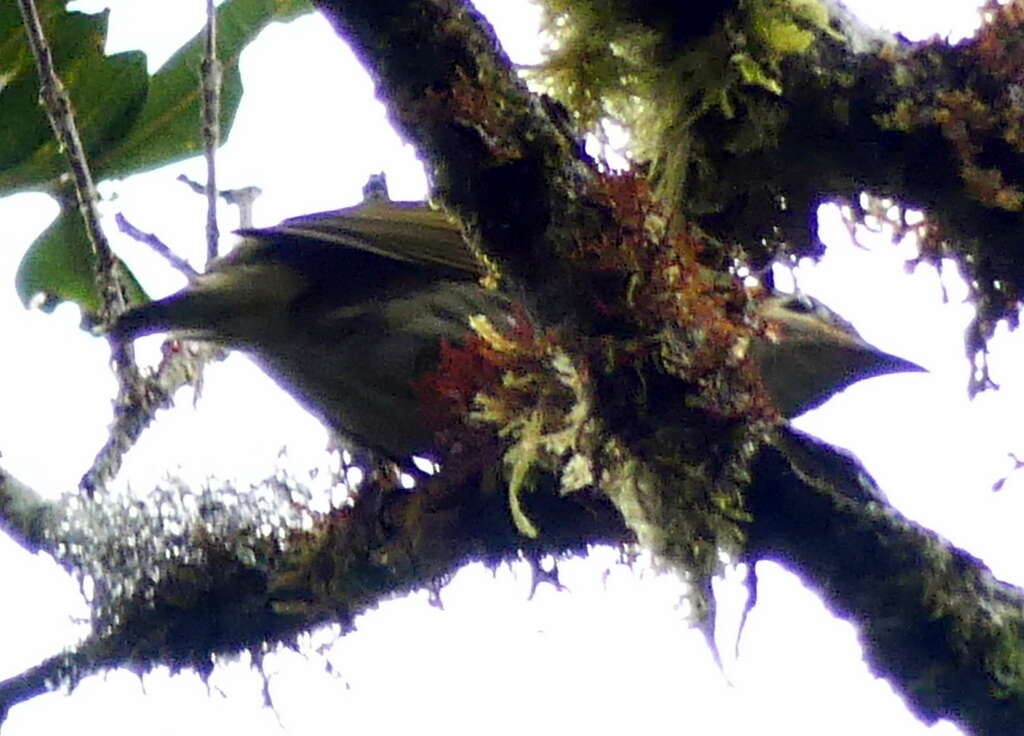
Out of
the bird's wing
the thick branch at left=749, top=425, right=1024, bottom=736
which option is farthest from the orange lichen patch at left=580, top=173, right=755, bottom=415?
the bird's wing

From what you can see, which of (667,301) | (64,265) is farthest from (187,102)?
(667,301)

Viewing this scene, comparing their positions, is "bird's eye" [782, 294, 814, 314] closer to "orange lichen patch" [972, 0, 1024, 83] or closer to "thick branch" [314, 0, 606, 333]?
"orange lichen patch" [972, 0, 1024, 83]

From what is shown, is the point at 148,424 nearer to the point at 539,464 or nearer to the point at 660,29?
the point at 539,464

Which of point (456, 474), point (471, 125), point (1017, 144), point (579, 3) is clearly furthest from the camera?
point (456, 474)

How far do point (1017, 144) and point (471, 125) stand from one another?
1.81ft

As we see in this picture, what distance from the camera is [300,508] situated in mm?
1823

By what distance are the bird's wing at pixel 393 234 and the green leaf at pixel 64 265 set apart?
15.4 inches

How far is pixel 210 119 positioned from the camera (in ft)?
6.86

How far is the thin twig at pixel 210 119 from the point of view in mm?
2086

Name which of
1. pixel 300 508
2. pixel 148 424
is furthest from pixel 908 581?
pixel 148 424

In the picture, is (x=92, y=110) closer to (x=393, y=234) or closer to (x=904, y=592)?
(x=393, y=234)

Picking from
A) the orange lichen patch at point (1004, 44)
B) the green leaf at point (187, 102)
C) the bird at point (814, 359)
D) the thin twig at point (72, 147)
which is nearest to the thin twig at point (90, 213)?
the thin twig at point (72, 147)

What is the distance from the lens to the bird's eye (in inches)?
79.0

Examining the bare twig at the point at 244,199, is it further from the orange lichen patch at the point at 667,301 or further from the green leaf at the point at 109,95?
the orange lichen patch at the point at 667,301
